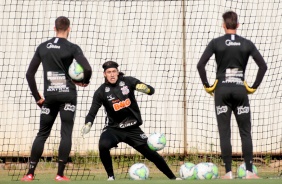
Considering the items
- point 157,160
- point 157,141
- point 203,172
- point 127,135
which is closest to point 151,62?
point 127,135

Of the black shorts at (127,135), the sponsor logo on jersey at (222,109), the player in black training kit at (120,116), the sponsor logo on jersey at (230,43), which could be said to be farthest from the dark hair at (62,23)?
the sponsor logo on jersey at (222,109)

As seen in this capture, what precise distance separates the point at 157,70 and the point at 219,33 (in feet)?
4.57

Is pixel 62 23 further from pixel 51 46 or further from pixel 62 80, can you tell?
pixel 62 80

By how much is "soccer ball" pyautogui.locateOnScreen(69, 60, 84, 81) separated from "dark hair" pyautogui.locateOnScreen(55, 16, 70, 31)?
20.7 inches

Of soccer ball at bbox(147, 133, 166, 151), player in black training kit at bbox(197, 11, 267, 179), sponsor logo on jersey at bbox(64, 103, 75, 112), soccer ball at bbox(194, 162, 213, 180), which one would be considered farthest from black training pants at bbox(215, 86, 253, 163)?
sponsor logo on jersey at bbox(64, 103, 75, 112)

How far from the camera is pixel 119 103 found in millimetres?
12914

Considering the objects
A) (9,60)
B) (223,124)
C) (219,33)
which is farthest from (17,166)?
(223,124)

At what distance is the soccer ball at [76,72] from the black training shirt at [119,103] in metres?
1.22

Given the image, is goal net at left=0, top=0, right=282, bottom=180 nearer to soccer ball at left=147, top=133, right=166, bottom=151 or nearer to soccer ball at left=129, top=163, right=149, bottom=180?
soccer ball at left=147, top=133, right=166, bottom=151

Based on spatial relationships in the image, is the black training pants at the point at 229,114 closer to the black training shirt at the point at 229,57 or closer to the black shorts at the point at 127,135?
the black training shirt at the point at 229,57

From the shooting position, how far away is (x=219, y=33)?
→ 1670cm

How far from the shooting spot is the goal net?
54.7ft

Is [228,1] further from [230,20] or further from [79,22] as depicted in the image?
[230,20]

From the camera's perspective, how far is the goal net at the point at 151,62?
1667 cm
